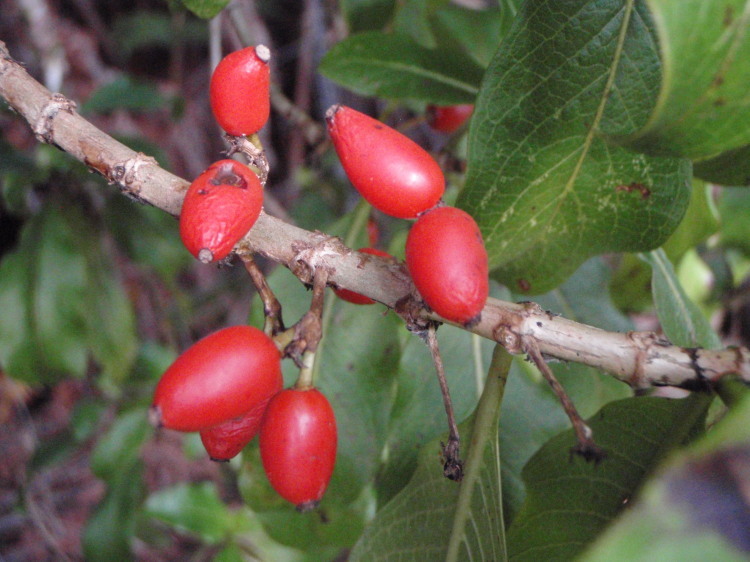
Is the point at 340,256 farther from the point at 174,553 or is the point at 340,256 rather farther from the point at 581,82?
the point at 174,553

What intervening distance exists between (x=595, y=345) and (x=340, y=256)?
0.40m

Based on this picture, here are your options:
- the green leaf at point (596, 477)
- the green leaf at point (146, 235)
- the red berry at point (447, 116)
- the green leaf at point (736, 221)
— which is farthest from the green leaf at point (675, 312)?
the green leaf at point (146, 235)

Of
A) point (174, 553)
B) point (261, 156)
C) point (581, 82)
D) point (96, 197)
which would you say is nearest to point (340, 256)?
point (261, 156)

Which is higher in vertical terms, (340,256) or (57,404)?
(340,256)

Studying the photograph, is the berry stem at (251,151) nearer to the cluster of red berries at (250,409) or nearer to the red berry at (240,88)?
the red berry at (240,88)

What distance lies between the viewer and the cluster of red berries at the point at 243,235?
77 centimetres

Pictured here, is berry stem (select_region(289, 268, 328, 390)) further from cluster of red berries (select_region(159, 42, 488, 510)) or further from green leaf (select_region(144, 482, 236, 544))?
green leaf (select_region(144, 482, 236, 544))

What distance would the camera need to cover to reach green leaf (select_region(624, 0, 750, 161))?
1.78ft

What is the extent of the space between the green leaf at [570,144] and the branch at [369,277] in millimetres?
308

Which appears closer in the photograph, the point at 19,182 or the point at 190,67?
the point at 19,182

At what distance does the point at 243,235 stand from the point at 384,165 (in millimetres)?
234

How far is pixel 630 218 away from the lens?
3.73ft

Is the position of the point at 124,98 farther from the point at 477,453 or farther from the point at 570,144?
the point at 477,453

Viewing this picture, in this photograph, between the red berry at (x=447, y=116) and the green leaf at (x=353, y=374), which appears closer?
the green leaf at (x=353, y=374)
